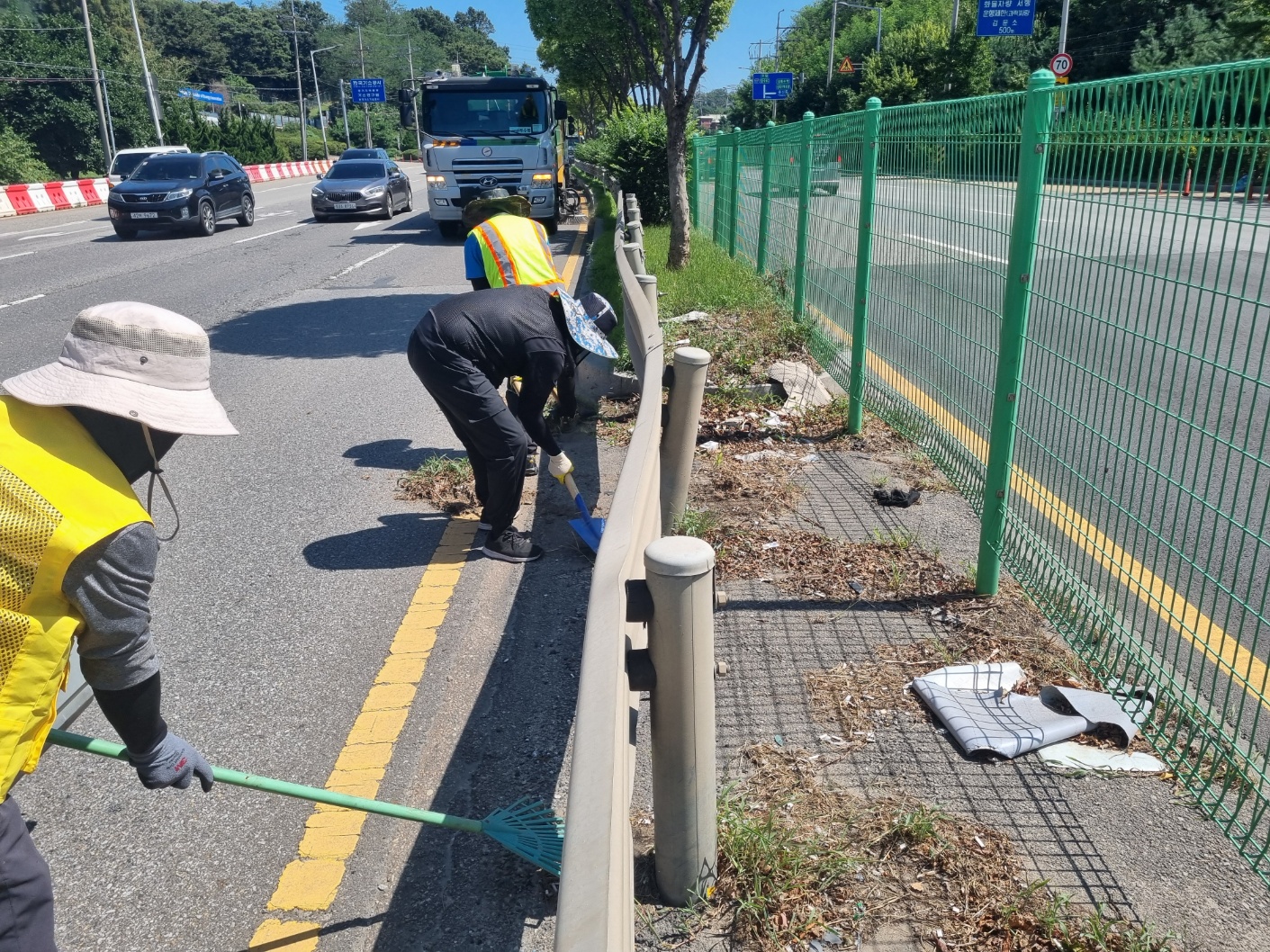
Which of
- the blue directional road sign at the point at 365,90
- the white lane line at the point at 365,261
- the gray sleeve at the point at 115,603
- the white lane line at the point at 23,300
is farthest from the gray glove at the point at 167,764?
the blue directional road sign at the point at 365,90

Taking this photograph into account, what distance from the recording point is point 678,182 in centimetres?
1258

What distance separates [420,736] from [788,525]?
2.23 m

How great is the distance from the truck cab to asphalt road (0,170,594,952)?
10516 millimetres

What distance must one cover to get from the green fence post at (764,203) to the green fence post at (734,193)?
1.46 m

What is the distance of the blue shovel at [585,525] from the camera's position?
16.1ft

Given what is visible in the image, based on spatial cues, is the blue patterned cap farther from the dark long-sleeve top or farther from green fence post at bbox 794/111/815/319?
green fence post at bbox 794/111/815/319

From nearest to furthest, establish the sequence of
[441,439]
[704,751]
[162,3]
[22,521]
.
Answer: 1. [22,521]
2. [704,751]
3. [441,439]
4. [162,3]

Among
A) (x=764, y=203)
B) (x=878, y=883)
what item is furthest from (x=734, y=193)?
(x=878, y=883)

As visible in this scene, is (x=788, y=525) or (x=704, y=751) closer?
(x=704, y=751)

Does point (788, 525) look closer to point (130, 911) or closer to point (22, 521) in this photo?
point (130, 911)

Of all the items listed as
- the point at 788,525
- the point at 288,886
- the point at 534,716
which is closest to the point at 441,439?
the point at 788,525

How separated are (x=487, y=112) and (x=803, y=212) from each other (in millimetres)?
12212

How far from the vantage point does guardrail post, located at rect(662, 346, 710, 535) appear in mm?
3990

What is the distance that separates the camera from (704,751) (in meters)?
2.44
